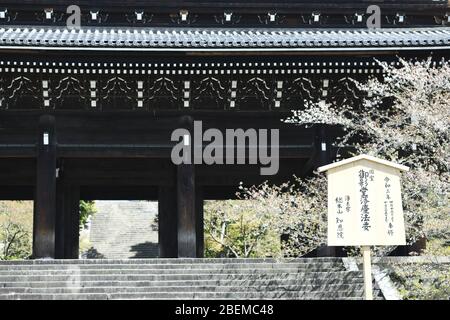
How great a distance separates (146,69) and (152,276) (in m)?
4.10

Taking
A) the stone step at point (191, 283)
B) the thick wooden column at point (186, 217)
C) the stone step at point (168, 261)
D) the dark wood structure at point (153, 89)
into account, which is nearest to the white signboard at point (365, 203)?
the stone step at point (191, 283)

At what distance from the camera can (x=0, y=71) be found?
13.1m

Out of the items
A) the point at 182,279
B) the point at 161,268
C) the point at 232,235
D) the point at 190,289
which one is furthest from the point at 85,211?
the point at 190,289

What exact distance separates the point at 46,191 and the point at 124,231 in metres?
20.4

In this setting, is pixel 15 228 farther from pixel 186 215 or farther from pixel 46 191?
pixel 186 215

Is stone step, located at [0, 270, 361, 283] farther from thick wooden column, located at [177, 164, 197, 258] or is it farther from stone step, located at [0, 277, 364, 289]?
thick wooden column, located at [177, 164, 197, 258]

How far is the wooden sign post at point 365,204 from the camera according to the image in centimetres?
Result: 926

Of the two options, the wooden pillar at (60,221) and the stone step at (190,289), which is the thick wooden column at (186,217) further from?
the wooden pillar at (60,221)

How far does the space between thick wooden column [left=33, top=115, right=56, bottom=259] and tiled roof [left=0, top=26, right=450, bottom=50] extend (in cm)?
174

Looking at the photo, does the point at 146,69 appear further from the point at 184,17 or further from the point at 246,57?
the point at 184,17

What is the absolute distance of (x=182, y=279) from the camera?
11.4m

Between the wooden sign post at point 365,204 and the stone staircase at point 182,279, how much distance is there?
1.92 meters

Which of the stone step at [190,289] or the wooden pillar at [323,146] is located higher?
the wooden pillar at [323,146]
